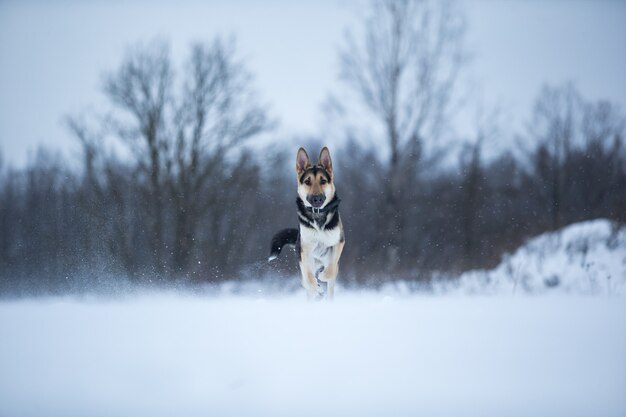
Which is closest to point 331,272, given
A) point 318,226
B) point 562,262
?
point 318,226

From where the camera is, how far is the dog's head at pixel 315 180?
5562mm

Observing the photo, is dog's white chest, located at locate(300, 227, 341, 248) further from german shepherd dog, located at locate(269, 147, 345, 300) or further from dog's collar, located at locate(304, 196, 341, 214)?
dog's collar, located at locate(304, 196, 341, 214)

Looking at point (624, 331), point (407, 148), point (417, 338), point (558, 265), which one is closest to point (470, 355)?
point (417, 338)

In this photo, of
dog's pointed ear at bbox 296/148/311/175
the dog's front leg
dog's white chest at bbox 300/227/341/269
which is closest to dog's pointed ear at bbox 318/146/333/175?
dog's pointed ear at bbox 296/148/311/175

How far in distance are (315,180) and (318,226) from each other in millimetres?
558

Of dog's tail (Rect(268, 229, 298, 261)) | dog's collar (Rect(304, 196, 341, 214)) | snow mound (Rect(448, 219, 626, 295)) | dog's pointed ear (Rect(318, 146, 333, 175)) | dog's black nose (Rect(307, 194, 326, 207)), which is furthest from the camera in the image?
snow mound (Rect(448, 219, 626, 295))

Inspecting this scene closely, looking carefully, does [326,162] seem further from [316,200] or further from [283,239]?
[283,239]

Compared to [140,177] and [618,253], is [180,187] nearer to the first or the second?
[140,177]

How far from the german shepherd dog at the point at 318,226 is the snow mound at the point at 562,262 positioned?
269 cm

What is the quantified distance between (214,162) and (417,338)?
10.4 meters

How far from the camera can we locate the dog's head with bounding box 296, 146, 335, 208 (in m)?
5.56

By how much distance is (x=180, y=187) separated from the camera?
12031 millimetres

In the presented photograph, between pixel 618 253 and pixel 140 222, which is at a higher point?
pixel 140 222

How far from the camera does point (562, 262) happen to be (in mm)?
9016
